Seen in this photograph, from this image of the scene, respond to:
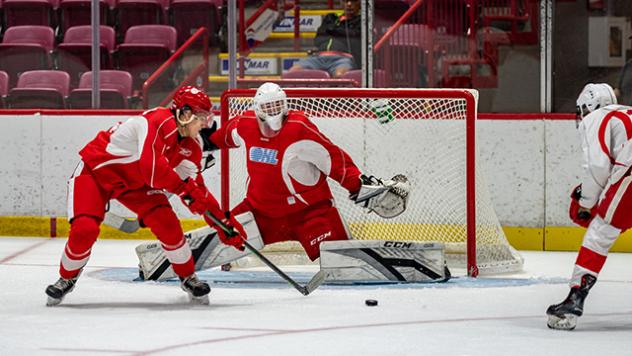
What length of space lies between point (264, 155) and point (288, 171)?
14 centimetres

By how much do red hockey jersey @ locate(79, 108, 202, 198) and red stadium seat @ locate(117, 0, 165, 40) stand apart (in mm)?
3285

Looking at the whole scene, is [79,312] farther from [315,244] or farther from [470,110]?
[470,110]

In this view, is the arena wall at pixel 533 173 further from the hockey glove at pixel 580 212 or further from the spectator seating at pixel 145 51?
the hockey glove at pixel 580 212

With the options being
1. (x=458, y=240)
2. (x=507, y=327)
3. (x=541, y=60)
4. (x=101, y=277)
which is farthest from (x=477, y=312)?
(x=541, y=60)

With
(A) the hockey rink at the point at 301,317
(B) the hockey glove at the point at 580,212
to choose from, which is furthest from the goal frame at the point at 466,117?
(B) the hockey glove at the point at 580,212

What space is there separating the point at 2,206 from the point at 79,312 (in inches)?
134

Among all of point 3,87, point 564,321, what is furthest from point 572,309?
point 3,87

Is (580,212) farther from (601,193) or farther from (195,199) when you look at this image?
(195,199)

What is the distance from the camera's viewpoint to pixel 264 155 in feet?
22.5

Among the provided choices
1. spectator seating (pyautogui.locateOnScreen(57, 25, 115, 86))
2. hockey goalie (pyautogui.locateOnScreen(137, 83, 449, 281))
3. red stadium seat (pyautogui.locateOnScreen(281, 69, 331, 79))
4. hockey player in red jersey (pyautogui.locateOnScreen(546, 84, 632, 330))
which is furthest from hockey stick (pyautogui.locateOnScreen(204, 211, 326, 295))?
spectator seating (pyautogui.locateOnScreen(57, 25, 115, 86))

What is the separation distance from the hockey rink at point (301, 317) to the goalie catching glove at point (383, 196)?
15.2 inches

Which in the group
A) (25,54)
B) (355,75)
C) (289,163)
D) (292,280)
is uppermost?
(25,54)

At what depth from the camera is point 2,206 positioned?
361 inches

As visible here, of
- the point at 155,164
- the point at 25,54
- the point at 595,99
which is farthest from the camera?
the point at 25,54
